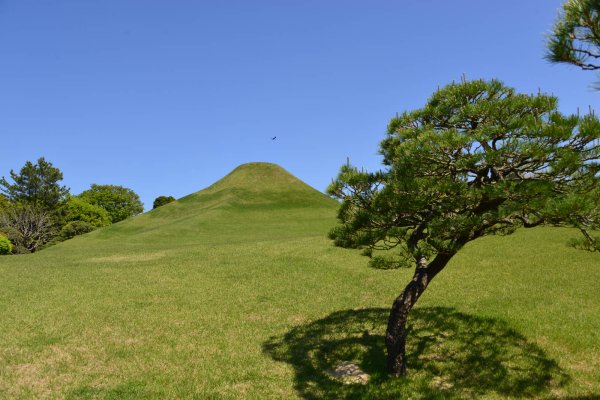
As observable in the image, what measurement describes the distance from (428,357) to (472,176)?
5.99 m

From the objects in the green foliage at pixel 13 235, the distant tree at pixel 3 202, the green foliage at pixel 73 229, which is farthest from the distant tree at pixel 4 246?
the distant tree at pixel 3 202

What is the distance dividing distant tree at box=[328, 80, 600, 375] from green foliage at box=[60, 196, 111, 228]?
8767 centimetres

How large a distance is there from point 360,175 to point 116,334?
1131cm

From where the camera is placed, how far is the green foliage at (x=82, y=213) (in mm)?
86250

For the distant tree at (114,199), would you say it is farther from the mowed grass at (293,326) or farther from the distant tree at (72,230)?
the mowed grass at (293,326)

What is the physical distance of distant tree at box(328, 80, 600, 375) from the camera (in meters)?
8.44

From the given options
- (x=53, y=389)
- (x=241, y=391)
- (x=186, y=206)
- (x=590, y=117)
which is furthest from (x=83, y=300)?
(x=186, y=206)

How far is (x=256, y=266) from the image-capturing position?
2791 cm

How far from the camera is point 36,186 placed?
8481 centimetres

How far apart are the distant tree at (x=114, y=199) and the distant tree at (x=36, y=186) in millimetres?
19336

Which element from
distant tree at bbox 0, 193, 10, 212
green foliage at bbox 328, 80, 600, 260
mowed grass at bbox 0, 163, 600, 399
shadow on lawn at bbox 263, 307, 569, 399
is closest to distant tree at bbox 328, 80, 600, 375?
green foliage at bbox 328, 80, 600, 260

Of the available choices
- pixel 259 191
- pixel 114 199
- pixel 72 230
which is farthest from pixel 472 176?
pixel 114 199

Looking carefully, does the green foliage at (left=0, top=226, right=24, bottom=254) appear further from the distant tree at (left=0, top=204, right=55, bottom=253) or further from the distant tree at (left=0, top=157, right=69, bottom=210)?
the distant tree at (left=0, top=157, right=69, bottom=210)

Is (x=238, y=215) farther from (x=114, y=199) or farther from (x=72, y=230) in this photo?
(x=114, y=199)
